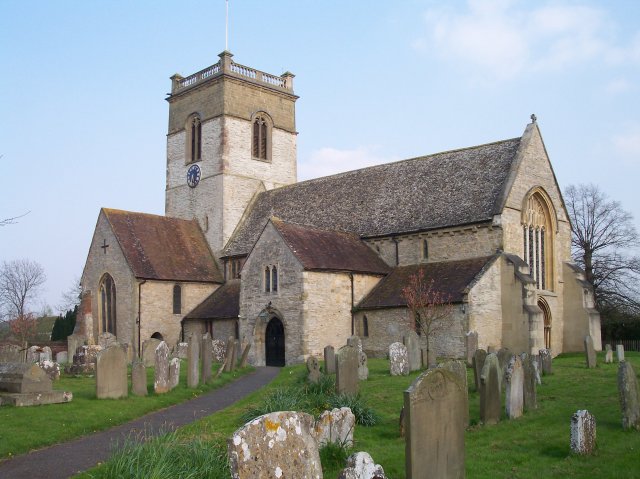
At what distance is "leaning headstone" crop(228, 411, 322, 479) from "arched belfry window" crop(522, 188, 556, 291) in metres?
27.4

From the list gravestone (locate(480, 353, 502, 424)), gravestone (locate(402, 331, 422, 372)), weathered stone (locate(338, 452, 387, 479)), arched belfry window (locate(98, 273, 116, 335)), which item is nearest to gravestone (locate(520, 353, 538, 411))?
gravestone (locate(480, 353, 502, 424))

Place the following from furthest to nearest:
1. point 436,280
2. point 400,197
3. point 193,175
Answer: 1. point 193,175
2. point 400,197
3. point 436,280

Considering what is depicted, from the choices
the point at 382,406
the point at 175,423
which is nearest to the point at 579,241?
the point at 382,406

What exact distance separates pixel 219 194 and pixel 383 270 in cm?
1363

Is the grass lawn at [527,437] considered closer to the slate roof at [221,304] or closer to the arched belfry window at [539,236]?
the arched belfry window at [539,236]

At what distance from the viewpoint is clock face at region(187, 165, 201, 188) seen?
46.2m

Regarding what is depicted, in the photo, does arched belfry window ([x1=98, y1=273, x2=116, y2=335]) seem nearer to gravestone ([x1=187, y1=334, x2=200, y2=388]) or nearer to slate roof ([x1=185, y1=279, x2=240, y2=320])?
slate roof ([x1=185, y1=279, x2=240, y2=320])

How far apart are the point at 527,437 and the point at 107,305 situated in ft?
103

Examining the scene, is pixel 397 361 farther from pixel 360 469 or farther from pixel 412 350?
pixel 360 469

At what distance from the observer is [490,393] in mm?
14195

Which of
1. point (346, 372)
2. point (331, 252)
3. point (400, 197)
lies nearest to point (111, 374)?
point (346, 372)

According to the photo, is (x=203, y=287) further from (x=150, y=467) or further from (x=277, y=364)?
(x=150, y=467)

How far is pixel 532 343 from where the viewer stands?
29844 millimetres

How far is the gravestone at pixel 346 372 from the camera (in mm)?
17531
